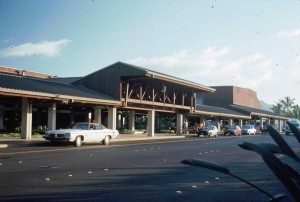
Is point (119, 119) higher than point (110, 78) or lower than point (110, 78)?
lower

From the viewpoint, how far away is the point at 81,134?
2177 cm

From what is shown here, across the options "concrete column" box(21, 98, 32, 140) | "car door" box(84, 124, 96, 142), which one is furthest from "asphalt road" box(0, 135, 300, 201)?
"concrete column" box(21, 98, 32, 140)

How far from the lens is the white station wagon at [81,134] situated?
2103 centimetres

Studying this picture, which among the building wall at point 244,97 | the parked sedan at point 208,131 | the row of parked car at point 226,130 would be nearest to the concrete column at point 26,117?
the parked sedan at point 208,131

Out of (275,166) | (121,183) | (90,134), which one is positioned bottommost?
(121,183)

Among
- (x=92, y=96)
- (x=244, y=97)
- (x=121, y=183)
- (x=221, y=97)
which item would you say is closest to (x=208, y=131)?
(x=92, y=96)

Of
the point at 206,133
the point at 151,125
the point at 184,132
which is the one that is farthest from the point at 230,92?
the point at 151,125

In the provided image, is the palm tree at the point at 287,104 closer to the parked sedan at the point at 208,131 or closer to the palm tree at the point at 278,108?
the palm tree at the point at 278,108

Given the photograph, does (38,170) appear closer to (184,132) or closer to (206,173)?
(206,173)

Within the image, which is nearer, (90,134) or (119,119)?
(90,134)

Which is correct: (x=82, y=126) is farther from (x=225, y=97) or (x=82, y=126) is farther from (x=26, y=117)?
(x=225, y=97)

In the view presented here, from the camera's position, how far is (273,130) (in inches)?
67.0

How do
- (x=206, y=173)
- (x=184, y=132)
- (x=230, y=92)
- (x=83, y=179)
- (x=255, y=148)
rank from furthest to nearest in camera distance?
1. (x=230, y=92)
2. (x=184, y=132)
3. (x=206, y=173)
4. (x=83, y=179)
5. (x=255, y=148)

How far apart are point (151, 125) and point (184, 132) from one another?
14.2 metres
